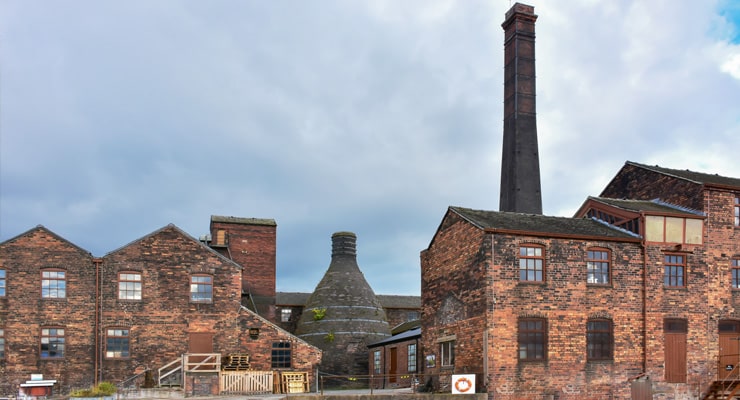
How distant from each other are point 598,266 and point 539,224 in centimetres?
245

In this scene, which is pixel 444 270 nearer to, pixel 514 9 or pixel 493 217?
pixel 493 217

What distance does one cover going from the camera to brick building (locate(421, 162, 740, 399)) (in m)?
24.1

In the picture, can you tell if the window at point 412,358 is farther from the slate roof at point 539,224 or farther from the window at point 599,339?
the window at point 599,339

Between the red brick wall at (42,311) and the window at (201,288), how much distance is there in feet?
12.6

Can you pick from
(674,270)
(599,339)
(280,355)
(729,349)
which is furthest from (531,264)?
(280,355)

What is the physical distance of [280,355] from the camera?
30.9 m

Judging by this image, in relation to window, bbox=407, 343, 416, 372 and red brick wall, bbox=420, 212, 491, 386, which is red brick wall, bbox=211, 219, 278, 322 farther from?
red brick wall, bbox=420, 212, 491, 386

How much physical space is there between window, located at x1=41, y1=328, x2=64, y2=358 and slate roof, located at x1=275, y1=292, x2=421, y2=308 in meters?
20.5

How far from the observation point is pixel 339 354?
→ 130 ft

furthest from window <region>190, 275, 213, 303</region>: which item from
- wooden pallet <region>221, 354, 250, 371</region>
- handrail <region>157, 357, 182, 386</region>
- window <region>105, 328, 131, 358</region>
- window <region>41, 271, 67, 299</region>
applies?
window <region>41, 271, 67, 299</region>

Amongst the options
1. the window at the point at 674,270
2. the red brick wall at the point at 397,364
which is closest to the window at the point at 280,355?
the red brick wall at the point at 397,364

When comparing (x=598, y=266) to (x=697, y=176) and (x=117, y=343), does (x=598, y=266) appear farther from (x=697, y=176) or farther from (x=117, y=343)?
(x=117, y=343)

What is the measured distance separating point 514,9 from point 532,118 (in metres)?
5.73

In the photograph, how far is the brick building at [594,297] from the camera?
949 inches
